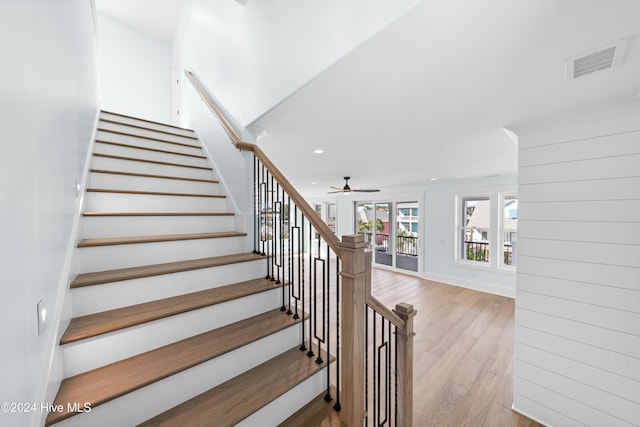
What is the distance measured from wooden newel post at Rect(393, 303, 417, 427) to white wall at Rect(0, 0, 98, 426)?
1571 millimetres

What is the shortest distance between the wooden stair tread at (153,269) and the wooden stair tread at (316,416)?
3.46 ft

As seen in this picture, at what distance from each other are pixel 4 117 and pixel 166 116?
228 inches

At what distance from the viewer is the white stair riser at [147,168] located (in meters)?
2.22

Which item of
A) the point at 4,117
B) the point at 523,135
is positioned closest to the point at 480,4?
the point at 4,117

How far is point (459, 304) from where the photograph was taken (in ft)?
15.8

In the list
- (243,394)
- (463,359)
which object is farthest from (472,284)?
(243,394)

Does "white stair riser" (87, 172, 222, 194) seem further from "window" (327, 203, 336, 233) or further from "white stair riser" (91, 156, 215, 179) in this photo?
"window" (327, 203, 336, 233)

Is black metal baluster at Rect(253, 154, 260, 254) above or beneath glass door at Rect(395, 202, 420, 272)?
above

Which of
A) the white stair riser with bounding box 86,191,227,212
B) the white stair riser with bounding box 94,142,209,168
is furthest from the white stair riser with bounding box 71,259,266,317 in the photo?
the white stair riser with bounding box 94,142,209,168

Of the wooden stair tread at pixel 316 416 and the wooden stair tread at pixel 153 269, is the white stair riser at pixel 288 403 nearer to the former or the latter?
the wooden stair tread at pixel 316 416

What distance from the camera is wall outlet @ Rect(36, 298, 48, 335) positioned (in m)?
0.83

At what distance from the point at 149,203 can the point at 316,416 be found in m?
2.04

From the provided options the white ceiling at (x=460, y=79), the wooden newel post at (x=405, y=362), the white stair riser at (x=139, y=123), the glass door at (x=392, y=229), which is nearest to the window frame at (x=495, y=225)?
the glass door at (x=392, y=229)

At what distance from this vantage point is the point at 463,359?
3.02 m
